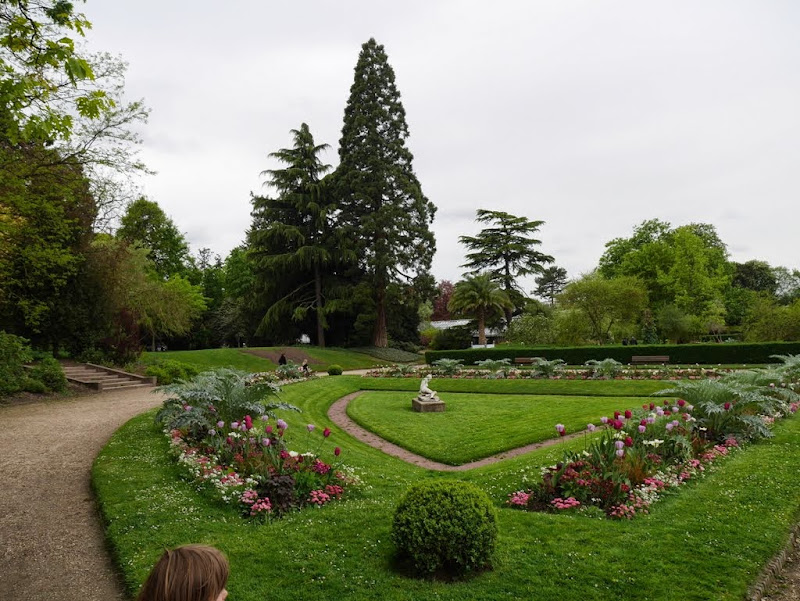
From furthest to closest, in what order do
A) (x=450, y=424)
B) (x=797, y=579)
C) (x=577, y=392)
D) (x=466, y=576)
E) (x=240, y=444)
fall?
1. (x=577, y=392)
2. (x=450, y=424)
3. (x=240, y=444)
4. (x=797, y=579)
5. (x=466, y=576)

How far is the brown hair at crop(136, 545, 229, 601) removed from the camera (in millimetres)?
1761

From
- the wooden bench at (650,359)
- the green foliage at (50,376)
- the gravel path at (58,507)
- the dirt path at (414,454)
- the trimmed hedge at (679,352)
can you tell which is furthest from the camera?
the wooden bench at (650,359)

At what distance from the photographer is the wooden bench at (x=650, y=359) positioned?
23375mm

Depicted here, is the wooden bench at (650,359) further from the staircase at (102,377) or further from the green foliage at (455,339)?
the staircase at (102,377)

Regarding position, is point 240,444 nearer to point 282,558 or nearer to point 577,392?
point 282,558

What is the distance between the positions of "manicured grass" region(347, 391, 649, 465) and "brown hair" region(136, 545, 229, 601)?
7.89 metres

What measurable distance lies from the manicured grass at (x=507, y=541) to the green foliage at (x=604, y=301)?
25.6 metres

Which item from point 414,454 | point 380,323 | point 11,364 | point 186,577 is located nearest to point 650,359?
point 414,454

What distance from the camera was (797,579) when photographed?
4.44 meters

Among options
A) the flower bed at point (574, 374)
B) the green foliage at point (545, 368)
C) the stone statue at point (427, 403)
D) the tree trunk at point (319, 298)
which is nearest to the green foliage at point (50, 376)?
the stone statue at point (427, 403)

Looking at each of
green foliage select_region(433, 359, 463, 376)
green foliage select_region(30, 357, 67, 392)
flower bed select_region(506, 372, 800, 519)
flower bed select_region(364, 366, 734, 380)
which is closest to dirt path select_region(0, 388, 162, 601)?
flower bed select_region(506, 372, 800, 519)

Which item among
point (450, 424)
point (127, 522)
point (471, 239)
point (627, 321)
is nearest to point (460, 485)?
point (127, 522)

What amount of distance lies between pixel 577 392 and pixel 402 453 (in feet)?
30.1

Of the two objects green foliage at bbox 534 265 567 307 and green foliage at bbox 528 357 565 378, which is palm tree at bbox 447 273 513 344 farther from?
green foliage at bbox 534 265 567 307
